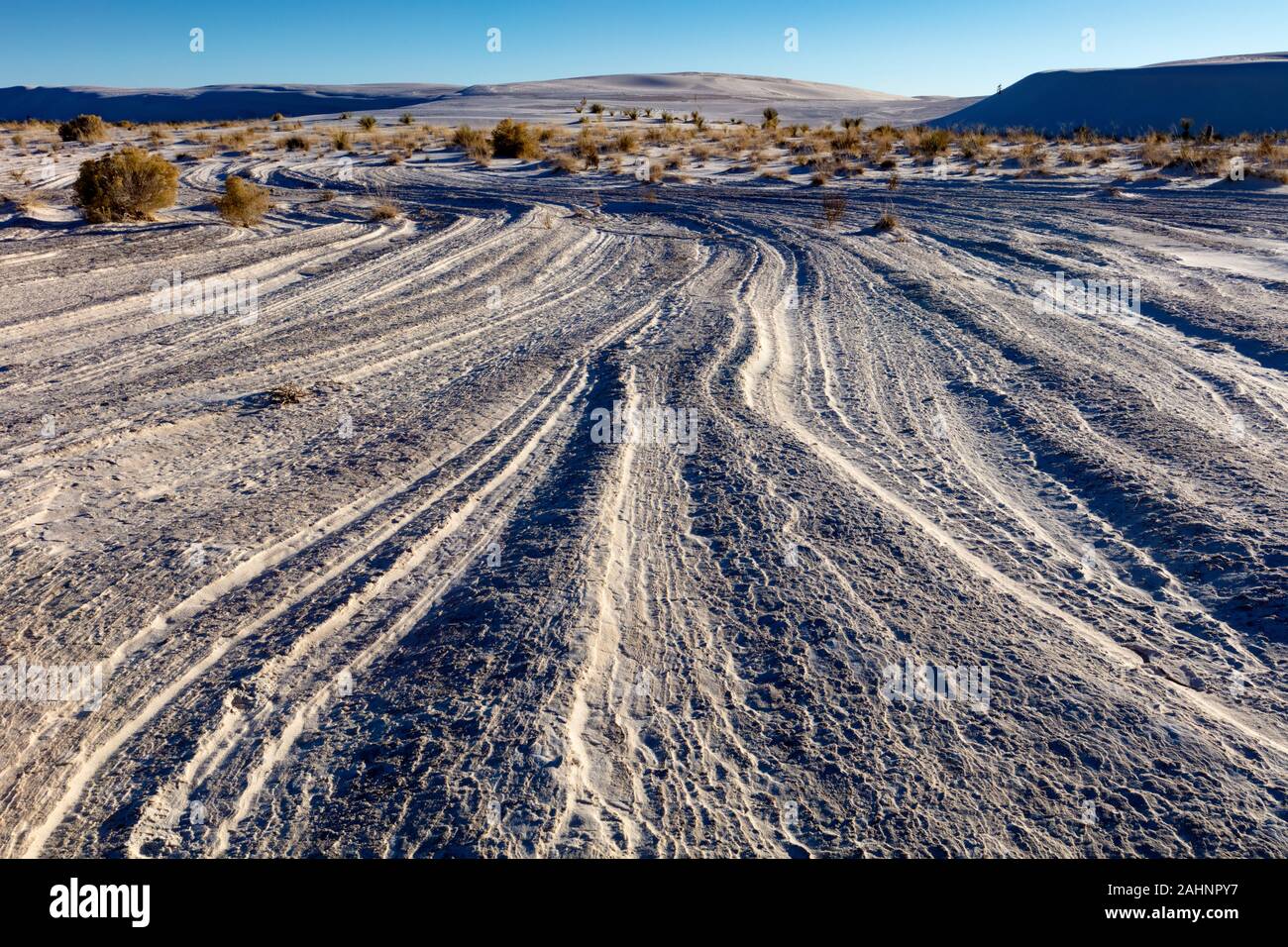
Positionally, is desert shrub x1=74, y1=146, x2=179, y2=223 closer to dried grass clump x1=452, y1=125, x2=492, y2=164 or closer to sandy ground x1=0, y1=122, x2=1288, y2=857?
sandy ground x1=0, y1=122, x2=1288, y2=857

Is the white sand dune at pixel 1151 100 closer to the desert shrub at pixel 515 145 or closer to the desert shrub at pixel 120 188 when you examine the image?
the desert shrub at pixel 515 145

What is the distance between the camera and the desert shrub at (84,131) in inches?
1422

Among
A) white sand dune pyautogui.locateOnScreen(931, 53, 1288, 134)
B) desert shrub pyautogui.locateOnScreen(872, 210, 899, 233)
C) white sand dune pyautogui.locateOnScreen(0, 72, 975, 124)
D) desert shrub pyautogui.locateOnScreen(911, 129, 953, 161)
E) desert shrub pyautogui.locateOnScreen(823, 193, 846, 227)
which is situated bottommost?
desert shrub pyautogui.locateOnScreen(872, 210, 899, 233)

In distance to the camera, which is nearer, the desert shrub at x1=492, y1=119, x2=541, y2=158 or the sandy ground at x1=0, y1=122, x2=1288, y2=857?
the sandy ground at x1=0, y1=122, x2=1288, y2=857

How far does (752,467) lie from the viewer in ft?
20.0

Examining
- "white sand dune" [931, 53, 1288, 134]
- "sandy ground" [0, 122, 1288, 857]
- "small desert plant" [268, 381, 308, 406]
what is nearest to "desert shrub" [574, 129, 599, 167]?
"sandy ground" [0, 122, 1288, 857]

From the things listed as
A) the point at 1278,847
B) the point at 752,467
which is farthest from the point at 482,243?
the point at 1278,847

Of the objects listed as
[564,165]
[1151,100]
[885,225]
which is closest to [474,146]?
[564,165]

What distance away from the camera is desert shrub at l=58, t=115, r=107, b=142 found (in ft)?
119

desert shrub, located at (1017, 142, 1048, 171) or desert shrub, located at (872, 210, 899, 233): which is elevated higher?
desert shrub, located at (1017, 142, 1048, 171)

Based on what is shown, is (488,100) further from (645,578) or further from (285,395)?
(645,578)

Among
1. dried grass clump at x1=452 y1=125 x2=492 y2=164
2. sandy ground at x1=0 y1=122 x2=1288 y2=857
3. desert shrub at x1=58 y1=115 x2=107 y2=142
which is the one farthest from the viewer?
desert shrub at x1=58 y1=115 x2=107 y2=142

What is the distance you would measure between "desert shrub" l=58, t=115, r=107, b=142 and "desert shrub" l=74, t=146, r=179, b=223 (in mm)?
23751

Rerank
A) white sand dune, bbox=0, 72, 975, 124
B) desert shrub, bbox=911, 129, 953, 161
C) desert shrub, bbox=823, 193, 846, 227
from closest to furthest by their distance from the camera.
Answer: desert shrub, bbox=823, 193, 846, 227, desert shrub, bbox=911, 129, 953, 161, white sand dune, bbox=0, 72, 975, 124
